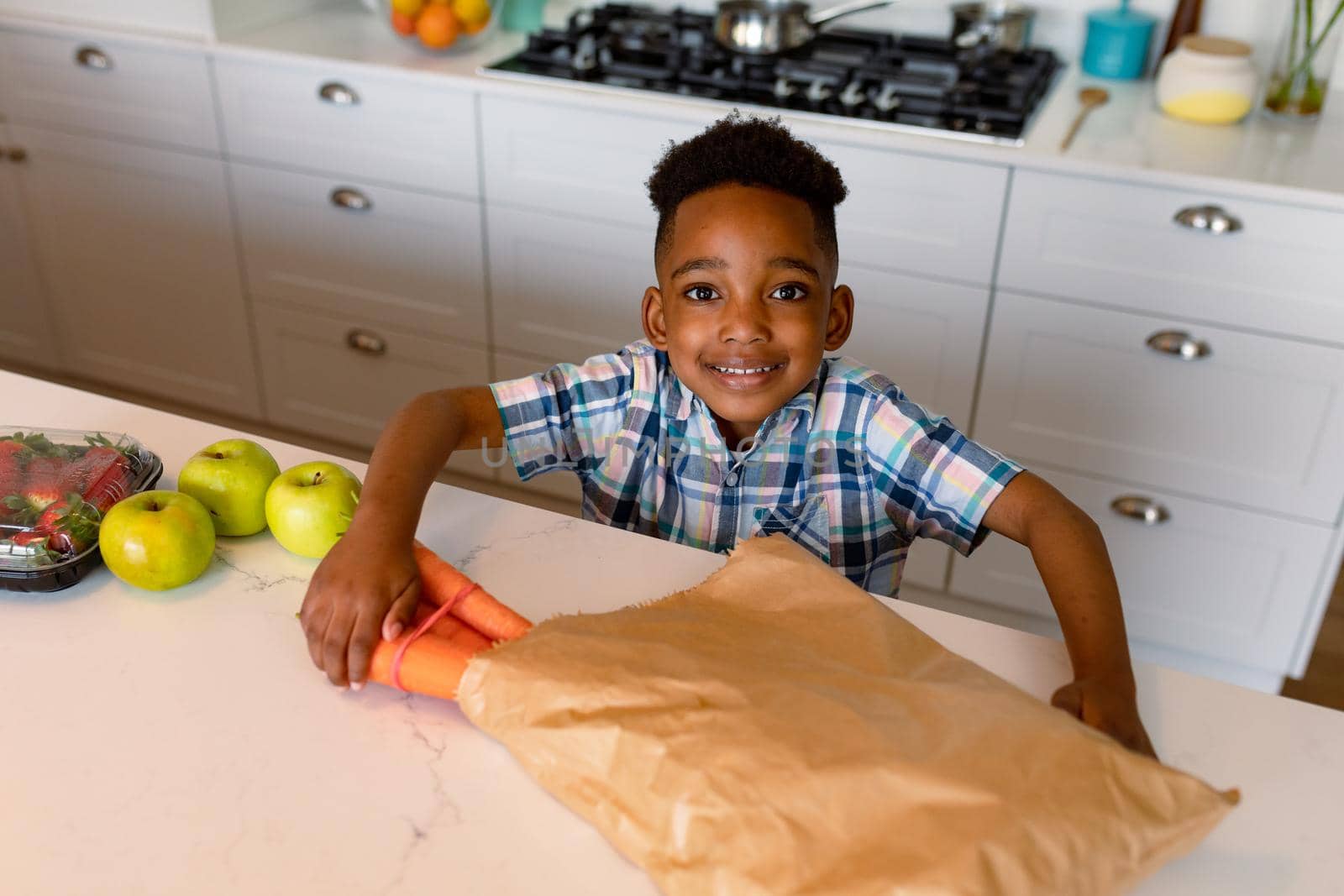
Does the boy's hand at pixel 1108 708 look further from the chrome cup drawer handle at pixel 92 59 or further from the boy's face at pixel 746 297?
the chrome cup drawer handle at pixel 92 59

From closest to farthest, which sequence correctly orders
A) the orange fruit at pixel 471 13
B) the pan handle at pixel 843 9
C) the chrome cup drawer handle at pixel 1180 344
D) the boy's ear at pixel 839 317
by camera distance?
1. the boy's ear at pixel 839 317
2. the chrome cup drawer handle at pixel 1180 344
3. the pan handle at pixel 843 9
4. the orange fruit at pixel 471 13

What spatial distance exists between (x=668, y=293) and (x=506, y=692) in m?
0.50

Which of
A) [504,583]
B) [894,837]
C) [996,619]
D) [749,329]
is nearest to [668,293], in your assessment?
[749,329]

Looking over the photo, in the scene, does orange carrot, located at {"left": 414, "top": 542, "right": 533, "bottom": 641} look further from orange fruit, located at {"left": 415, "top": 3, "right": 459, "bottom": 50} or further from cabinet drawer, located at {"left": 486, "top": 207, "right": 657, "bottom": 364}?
orange fruit, located at {"left": 415, "top": 3, "right": 459, "bottom": 50}

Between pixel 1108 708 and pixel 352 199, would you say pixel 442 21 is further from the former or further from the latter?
pixel 1108 708

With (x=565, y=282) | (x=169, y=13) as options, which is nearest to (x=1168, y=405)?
(x=565, y=282)

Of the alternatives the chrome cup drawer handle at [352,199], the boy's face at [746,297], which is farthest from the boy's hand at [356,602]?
the chrome cup drawer handle at [352,199]

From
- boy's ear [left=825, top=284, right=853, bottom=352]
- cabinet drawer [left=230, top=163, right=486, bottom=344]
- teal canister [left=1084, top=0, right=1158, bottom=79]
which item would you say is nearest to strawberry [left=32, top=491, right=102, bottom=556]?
boy's ear [left=825, top=284, right=853, bottom=352]

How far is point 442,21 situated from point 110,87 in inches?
27.7

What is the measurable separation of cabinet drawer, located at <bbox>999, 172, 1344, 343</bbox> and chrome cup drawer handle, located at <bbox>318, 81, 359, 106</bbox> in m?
1.15

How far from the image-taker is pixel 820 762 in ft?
2.25

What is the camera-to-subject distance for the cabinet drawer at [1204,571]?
1934mm

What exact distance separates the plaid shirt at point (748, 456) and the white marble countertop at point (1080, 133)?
74cm

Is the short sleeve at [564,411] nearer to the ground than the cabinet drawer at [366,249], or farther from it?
farther from it
